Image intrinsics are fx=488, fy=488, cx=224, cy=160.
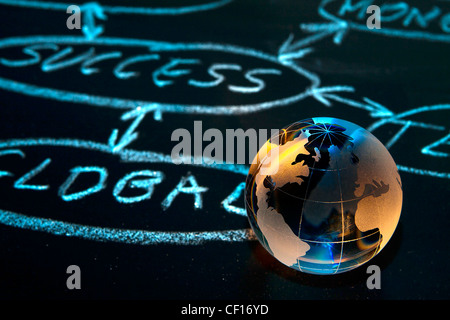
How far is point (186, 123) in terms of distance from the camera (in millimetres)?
3992

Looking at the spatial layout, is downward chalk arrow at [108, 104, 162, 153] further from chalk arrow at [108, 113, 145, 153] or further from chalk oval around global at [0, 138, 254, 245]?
chalk oval around global at [0, 138, 254, 245]

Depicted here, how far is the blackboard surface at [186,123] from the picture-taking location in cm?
276

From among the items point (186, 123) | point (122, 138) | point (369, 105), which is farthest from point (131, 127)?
point (369, 105)

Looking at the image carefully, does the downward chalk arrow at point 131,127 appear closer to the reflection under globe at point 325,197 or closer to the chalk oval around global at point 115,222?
the chalk oval around global at point 115,222

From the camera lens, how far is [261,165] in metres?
2.55

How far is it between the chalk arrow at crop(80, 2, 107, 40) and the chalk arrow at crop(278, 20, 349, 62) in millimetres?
1979

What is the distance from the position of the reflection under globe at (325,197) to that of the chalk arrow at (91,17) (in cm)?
337

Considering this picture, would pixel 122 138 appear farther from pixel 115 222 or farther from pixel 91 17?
pixel 91 17

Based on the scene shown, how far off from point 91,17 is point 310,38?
245 centimetres

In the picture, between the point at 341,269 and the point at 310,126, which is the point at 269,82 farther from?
the point at 341,269

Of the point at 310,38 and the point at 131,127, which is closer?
the point at 131,127

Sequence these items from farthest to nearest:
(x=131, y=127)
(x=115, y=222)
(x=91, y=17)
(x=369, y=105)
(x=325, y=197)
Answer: (x=91, y=17), (x=369, y=105), (x=131, y=127), (x=115, y=222), (x=325, y=197)

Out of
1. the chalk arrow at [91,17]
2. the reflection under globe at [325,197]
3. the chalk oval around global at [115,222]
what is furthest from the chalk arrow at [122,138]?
the chalk arrow at [91,17]
